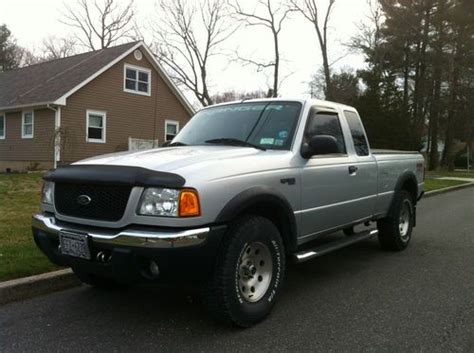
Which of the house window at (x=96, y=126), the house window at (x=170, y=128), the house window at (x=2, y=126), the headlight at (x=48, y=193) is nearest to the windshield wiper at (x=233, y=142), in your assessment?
the headlight at (x=48, y=193)

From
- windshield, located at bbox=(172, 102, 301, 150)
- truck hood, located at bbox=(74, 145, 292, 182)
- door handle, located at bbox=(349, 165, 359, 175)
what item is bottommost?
door handle, located at bbox=(349, 165, 359, 175)

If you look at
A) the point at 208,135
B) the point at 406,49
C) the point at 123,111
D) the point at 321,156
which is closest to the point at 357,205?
the point at 321,156

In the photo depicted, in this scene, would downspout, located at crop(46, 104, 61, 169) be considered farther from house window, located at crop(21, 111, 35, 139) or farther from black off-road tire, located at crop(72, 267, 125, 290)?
black off-road tire, located at crop(72, 267, 125, 290)

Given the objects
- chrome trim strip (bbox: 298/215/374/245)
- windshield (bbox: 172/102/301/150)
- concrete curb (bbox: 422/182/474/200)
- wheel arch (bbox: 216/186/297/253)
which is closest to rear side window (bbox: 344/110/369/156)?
chrome trim strip (bbox: 298/215/374/245)

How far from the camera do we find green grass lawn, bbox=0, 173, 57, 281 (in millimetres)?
5168

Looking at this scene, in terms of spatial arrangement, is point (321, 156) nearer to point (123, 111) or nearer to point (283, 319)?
point (283, 319)

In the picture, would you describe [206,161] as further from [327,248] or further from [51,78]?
[51,78]

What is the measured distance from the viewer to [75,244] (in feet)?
12.6

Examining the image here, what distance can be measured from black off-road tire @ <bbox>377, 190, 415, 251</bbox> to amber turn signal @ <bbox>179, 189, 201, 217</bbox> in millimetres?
3967

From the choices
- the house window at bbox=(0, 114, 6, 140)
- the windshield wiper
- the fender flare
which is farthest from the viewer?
the house window at bbox=(0, 114, 6, 140)

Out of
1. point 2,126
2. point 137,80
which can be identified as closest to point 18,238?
point 137,80

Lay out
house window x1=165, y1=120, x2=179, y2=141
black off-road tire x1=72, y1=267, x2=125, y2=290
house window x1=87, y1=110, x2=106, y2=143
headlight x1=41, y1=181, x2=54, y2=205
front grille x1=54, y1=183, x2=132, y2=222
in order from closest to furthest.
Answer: front grille x1=54, y1=183, x2=132, y2=222 → headlight x1=41, y1=181, x2=54, y2=205 → black off-road tire x1=72, y1=267, x2=125, y2=290 → house window x1=87, y1=110, x2=106, y2=143 → house window x1=165, y1=120, x2=179, y2=141

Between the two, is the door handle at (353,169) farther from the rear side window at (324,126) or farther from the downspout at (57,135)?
the downspout at (57,135)

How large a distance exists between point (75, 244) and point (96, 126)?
19627mm
